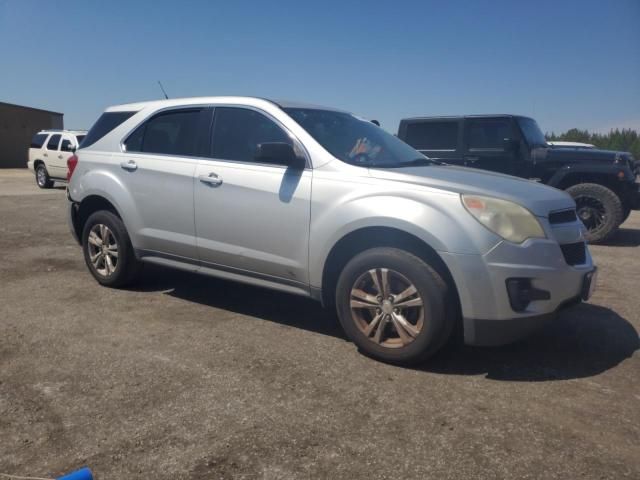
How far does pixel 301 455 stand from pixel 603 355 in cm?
238

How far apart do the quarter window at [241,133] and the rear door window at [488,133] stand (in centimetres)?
542

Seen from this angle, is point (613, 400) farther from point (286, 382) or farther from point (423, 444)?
point (286, 382)

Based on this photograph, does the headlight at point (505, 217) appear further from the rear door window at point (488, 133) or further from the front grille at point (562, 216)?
the rear door window at point (488, 133)

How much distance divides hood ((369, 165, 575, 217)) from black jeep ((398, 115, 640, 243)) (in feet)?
15.8

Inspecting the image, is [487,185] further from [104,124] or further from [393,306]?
[104,124]

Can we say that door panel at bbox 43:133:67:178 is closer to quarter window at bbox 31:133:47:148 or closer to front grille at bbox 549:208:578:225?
quarter window at bbox 31:133:47:148

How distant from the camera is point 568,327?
4172 mm

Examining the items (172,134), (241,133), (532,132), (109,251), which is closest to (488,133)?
(532,132)

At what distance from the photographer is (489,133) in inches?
336

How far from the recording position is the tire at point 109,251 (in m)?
4.79

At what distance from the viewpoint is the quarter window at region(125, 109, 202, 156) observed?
4.45 metres

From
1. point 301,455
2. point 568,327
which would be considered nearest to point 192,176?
point 301,455

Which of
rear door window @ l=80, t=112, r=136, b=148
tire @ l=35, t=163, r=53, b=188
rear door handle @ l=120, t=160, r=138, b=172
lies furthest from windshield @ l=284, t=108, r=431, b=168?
tire @ l=35, t=163, r=53, b=188

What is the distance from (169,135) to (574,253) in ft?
11.0
